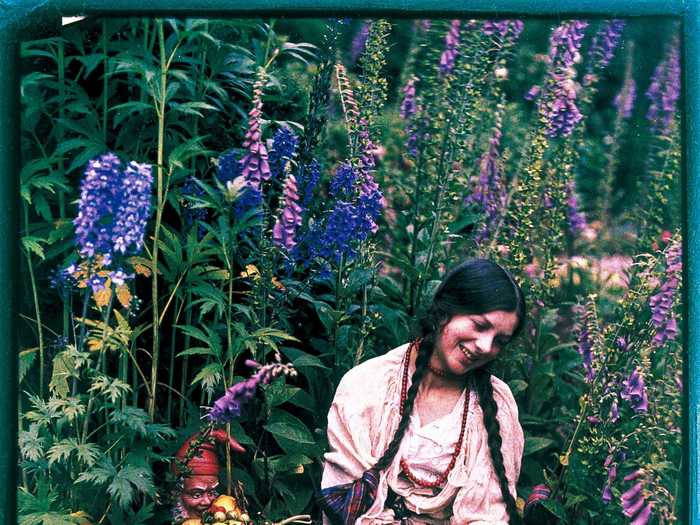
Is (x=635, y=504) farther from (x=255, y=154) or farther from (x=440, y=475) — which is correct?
(x=255, y=154)

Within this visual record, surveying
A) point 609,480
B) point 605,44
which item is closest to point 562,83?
point 605,44

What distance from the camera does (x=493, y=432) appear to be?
3863 mm

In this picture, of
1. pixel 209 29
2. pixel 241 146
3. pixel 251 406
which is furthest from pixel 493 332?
A: pixel 209 29

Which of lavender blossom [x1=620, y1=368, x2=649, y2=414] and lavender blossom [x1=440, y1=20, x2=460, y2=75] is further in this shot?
lavender blossom [x1=440, y1=20, x2=460, y2=75]

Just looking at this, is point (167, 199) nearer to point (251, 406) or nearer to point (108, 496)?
point (251, 406)

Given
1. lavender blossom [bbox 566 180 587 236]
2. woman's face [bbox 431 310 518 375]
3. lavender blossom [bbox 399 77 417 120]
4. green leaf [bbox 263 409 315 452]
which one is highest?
lavender blossom [bbox 399 77 417 120]

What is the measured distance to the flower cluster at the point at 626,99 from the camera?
4348mm

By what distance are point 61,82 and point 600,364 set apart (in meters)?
2.28

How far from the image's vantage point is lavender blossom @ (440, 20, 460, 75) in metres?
4.14

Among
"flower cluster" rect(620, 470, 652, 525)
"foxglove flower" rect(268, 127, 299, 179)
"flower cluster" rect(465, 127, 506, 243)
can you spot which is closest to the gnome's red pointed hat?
"foxglove flower" rect(268, 127, 299, 179)

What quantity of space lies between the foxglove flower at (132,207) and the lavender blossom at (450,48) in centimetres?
127

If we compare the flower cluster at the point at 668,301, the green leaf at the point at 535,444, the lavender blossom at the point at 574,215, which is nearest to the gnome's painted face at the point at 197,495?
the green leaf at the point at 535,444

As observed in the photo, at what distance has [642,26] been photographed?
13.0 feet

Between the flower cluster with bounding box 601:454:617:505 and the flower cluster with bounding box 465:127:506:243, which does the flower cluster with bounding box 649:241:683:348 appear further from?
the flower cluster with bounding box 465:127:506:243
